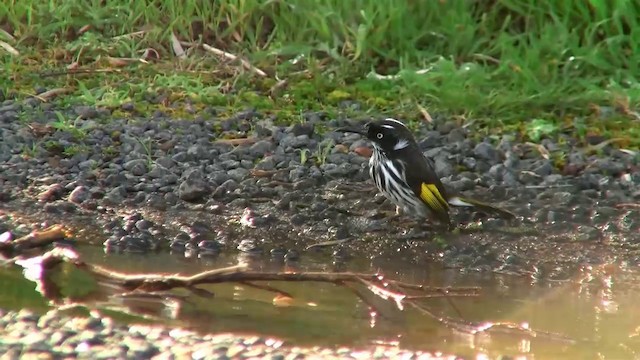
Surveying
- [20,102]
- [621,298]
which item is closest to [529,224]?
[621,298]

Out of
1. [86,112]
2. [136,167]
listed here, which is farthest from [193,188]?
[86,112]

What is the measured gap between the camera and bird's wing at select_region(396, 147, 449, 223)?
696cm

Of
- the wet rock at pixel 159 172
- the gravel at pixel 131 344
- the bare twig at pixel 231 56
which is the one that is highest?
the gravel at pixel 131 344

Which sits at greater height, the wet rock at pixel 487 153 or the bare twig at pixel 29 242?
the bare twig at pixel 29 242

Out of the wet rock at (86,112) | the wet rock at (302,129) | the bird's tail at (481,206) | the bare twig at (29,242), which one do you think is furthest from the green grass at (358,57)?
the bare twig at (29,242)

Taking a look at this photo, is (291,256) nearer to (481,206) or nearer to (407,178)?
(407,178)

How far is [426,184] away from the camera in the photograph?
7.03 m

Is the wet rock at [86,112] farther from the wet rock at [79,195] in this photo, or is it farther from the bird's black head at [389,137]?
the bird's black head at [389,137]

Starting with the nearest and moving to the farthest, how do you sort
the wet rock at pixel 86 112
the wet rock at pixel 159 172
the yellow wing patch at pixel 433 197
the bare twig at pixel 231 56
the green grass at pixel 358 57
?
the yellow wing patch at pixel 433 197
the wet rock at pixel 159 172
the wet rock at pixel 86 112
the green grass at pixel 358 57
the bare twig at pixel 231 56

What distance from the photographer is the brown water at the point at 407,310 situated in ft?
17.0

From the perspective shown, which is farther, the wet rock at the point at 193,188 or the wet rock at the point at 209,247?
the wet rock at the point at 193,188

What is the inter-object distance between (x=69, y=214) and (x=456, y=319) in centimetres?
256

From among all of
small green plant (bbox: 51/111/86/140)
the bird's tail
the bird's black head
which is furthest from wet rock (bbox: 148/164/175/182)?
the bird's tail

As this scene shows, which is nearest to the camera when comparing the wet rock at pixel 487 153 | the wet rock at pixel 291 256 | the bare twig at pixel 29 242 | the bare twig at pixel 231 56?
the bare twig at pixel 29 242
